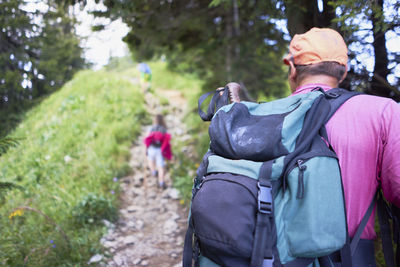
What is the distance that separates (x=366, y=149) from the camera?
1.51 m

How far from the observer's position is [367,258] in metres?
1.57

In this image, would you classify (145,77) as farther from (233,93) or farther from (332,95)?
(332,95)

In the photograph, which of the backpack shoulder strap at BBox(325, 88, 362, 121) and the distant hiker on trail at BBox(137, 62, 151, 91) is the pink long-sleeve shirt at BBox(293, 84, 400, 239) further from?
the distant hiker on trail at BBox(137, 62, 151, 91)

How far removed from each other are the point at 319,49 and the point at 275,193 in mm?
882

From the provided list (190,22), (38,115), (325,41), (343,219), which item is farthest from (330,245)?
(38,115)

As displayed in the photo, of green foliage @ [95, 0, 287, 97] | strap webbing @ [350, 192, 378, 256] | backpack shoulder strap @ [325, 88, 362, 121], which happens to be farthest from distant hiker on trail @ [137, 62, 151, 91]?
strap webbing @ [350, 192, 378, 256]

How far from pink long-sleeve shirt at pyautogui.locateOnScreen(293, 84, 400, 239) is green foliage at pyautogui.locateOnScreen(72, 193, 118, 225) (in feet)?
15.3

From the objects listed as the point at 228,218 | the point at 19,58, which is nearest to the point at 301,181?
the point at 228,218

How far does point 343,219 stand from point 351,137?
17.2 inches

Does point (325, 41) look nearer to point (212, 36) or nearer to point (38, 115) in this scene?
point (212, 36)

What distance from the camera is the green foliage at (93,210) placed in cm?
522

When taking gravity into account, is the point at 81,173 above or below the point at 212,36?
below

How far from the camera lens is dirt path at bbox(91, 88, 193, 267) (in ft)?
15.2

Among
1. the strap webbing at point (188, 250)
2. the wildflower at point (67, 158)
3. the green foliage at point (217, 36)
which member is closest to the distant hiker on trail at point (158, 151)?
the green foliage at point (217, 36)
